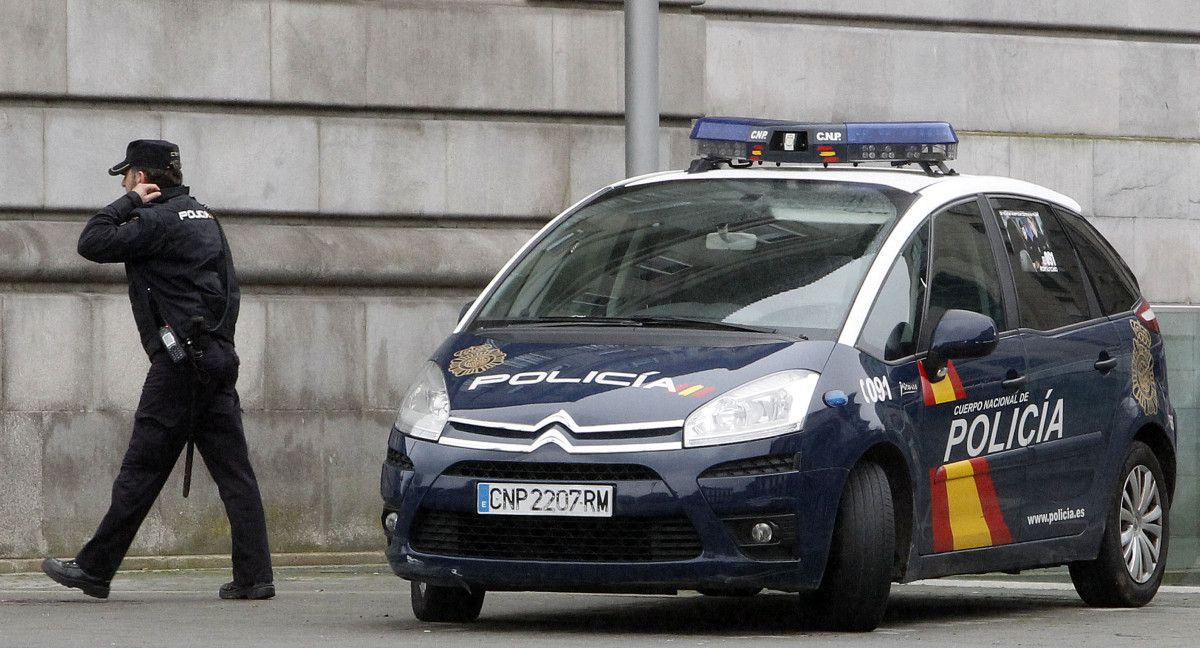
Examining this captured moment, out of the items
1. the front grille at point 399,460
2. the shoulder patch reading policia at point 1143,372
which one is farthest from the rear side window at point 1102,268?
the front grille at point 399,460

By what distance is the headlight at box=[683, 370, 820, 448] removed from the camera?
23.7ft

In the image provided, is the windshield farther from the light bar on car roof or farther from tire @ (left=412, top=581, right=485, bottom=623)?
tire @ (left=412, top=581, right=485, bottom=623)

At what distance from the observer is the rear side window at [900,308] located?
7.84m

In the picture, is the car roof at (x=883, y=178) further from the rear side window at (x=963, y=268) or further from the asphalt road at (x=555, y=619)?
the asphalt road at (x=555, y=619)

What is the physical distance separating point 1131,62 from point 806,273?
7.71 meters

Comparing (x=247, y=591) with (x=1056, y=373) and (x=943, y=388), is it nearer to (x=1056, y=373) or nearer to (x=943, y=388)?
(x=943, y=388)

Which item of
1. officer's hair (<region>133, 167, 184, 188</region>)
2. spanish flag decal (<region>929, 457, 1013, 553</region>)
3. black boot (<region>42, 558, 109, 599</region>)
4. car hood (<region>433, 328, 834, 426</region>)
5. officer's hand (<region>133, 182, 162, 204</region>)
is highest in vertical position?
officer's hair (<region>133, 167, 184, 188</region>)

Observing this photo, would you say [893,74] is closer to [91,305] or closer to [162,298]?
[91,305]

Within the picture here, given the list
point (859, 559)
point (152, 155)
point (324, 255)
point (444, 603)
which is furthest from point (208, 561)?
point (859, 559)

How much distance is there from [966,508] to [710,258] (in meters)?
1.25

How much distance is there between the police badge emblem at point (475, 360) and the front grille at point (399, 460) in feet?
1.08

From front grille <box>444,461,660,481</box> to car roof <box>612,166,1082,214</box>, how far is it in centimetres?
184

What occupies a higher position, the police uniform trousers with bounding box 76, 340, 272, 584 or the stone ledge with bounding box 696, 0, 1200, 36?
the stone ledge with bounding box 696, 0, 1200, 36

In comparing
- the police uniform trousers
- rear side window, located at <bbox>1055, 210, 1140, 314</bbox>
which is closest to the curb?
the police uniform trousers
